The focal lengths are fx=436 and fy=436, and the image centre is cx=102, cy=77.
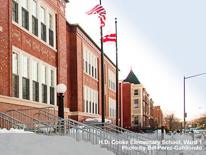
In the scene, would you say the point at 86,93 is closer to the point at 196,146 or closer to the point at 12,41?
the point at 196,146

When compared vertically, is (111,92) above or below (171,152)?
above

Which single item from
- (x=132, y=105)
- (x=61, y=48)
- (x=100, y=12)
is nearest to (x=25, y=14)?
(x=100, y=12)

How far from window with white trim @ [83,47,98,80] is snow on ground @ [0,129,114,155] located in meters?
25.2

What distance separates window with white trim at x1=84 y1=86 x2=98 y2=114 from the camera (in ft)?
126

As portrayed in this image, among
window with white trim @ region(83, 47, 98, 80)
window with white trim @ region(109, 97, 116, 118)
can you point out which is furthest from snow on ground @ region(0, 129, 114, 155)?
window with white trim @ region(109, 97, 116, 118)

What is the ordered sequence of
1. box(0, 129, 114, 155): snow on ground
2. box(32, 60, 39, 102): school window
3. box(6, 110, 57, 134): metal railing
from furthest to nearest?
box(32, 60, 39, 102): school window, box(6, 110, 57, 134): metal railing, box(0, 129, 114, 155): snow on ground

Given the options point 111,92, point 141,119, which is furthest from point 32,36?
point 141,119

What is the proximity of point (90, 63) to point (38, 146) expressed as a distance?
29386mm

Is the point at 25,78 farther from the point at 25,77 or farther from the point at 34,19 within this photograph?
the point at 34,19

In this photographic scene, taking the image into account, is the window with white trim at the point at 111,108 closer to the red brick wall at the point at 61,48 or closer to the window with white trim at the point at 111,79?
the window with white trim at the point at 111,79

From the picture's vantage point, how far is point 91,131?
16.8m

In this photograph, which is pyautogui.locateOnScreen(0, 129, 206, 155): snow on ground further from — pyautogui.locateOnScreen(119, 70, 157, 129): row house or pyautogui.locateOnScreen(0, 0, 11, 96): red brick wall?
pyautogui.locateOnScreen(119, 70, 157, 129): row house

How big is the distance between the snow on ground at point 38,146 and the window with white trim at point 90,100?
79.6ft

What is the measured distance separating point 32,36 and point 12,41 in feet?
8.96
